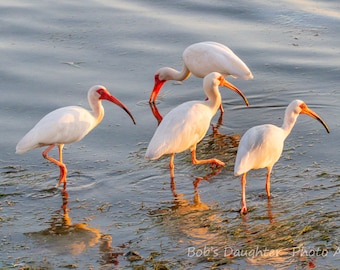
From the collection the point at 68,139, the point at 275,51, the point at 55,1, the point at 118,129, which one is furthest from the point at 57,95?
the point at 55,1

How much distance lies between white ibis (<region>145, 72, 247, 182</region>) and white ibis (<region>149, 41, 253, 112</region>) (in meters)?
1.60

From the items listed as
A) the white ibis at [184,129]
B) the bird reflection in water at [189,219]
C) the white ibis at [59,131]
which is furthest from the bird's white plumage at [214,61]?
the bird reflection in water at [189,219]

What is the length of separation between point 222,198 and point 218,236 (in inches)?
43.2

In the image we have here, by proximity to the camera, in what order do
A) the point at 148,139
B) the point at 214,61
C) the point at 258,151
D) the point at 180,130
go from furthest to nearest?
1. the point at 214,61
2. the point at 148,139
3. the point at 180,130
4. the point at 258,151

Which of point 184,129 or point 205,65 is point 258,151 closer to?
point 184,129

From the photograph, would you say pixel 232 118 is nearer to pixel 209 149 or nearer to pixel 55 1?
pixel 209 149

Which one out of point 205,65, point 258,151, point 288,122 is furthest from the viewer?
point 205,65

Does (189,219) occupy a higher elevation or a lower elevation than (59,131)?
lower

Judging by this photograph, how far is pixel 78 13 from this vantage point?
1588cm

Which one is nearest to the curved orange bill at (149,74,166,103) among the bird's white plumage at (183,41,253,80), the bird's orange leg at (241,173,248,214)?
the bird's white plumage at (183,41,253,80)

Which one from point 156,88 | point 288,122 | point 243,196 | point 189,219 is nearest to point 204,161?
point 288,122

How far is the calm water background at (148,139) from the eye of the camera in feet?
25.5

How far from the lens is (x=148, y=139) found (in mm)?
10883

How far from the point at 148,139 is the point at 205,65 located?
187 centimetres
